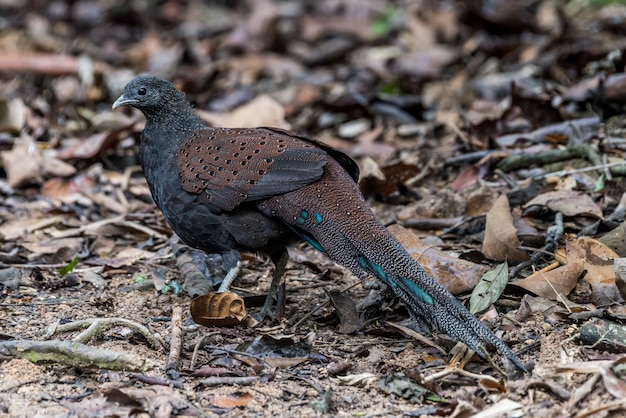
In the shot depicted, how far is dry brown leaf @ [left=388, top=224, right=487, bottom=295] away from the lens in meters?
4.20

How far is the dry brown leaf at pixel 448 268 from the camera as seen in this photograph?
420cm

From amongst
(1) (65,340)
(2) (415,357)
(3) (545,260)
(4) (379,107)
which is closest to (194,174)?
(1) (65,340)

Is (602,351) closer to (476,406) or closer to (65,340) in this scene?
(476,406)

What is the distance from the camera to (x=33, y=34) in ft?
32.7

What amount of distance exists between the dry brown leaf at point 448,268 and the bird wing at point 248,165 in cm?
71

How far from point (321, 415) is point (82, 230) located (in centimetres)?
277

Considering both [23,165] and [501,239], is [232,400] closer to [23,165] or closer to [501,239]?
[501,239]

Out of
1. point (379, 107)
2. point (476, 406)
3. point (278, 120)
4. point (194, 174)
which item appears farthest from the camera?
point (379, 107)

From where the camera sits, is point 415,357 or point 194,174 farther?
point 194,174

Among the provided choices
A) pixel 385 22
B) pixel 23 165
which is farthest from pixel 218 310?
pixel 385 22

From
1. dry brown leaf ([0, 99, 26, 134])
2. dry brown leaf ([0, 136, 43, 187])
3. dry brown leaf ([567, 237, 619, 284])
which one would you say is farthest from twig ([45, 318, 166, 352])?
dry brown leaf ([0, 99, 26, 134])

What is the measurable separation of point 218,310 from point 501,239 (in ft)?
4.92

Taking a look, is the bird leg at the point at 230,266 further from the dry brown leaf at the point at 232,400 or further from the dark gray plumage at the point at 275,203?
the dry brown leaf at the point at 232,400

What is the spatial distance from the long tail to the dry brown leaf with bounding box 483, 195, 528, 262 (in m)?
0.79
